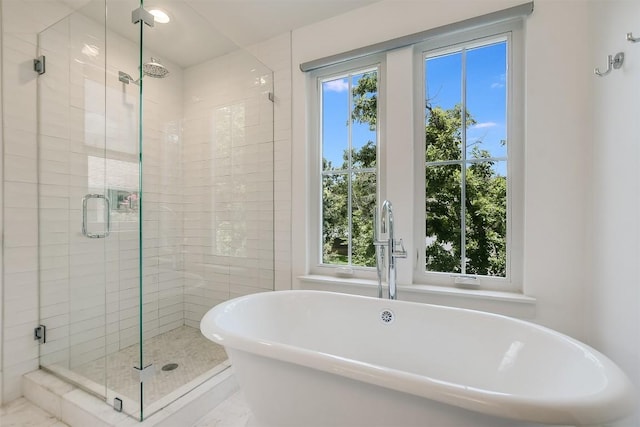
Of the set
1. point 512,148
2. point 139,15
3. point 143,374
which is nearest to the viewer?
point 143,374

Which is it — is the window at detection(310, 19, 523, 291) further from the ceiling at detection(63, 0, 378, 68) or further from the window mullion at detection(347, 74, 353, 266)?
the ceiling at detection(63, 0, 378, 68)

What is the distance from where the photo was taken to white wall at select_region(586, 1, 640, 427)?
3.92 feet

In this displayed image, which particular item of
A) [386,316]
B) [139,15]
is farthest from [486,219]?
[139,15]

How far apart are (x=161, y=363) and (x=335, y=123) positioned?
2031 mm

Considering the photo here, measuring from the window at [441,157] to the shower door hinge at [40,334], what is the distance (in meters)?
1.90

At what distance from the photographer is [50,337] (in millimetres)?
1927

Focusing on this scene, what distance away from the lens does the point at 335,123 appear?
2373mm

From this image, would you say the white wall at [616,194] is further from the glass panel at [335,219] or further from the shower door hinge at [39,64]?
the shower door hinge at [39,64]

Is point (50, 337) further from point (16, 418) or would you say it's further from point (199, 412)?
point (199, 412)

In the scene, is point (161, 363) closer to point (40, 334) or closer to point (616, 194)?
point (40, 334)

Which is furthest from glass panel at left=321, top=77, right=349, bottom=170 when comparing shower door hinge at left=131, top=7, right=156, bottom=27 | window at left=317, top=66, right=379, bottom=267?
shower door hinge at left=131, top=7, right=156, bottom=27

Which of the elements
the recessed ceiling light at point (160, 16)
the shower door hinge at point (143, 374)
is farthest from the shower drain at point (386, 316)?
the recessed ceiling light at point (160, 16)

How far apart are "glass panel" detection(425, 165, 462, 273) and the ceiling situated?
4.31 feet

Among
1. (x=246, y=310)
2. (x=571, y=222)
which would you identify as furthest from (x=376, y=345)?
(x=571, y=222)
